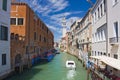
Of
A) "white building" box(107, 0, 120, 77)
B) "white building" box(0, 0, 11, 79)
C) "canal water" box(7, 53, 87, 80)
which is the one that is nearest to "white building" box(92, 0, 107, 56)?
"white building" box(107, 0, 120, 77)

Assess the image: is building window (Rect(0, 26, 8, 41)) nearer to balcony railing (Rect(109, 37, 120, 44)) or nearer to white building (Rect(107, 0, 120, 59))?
white building (Rect(107, 0, 120, 59))

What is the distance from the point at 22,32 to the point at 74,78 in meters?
12.8

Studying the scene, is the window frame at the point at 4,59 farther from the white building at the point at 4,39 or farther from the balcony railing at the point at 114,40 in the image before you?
the balcony railing at the point at 114,40

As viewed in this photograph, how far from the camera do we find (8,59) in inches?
888

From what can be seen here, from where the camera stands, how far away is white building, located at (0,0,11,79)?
20219mm

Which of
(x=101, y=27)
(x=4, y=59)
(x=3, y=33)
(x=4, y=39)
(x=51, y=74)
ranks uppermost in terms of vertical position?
(x=101, y=27)

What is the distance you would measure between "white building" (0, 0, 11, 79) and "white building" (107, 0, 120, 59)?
32.9 feet

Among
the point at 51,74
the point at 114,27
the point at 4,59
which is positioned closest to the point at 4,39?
the point at 4,59

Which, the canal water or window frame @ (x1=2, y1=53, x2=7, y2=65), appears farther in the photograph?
the canal water

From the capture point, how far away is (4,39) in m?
21.5

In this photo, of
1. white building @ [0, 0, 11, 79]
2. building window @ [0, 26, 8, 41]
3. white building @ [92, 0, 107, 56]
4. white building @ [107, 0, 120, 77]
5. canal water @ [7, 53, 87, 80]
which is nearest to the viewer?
white building @ [107, 0, 120, 77]

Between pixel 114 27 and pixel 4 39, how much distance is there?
10.8 m

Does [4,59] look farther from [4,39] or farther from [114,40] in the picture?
[114,40]

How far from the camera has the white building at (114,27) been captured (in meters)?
16.4
